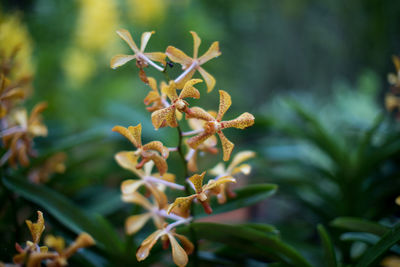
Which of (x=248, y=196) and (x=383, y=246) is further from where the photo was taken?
(x=248, y=196)

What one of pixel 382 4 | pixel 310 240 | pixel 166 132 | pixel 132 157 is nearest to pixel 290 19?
pixel 382 4

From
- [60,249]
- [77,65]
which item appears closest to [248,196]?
[60,249]

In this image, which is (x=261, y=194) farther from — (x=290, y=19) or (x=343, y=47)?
(x=290, y=19)

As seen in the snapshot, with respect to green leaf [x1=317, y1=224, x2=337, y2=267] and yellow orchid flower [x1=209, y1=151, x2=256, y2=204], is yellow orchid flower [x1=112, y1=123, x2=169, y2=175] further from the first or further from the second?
green leaf [x1=317, y1=224, x2=337, y2=267]

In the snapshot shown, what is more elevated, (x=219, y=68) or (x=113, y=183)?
(x=219, y=68)

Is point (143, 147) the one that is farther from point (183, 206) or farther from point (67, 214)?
point (67, 214)

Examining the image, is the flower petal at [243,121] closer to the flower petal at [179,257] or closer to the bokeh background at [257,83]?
the flower petal at [179,257]
